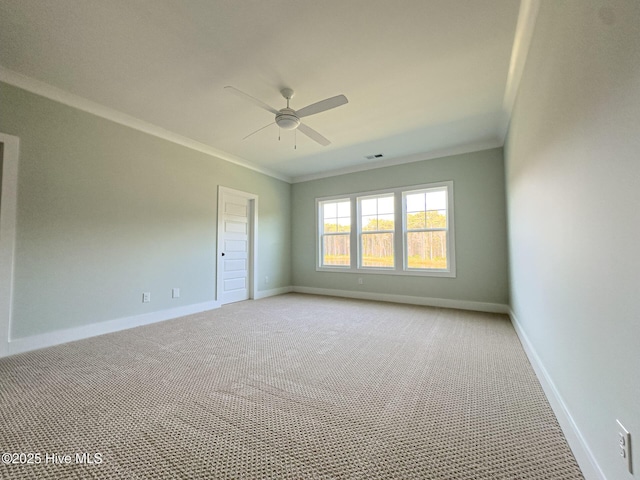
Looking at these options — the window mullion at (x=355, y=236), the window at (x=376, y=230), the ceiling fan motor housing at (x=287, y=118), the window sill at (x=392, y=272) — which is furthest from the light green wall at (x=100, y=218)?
the window at (x=376, y=230)

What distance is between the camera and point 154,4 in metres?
1.85

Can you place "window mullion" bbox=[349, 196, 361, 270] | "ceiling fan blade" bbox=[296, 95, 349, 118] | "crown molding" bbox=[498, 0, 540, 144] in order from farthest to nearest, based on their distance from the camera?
"window mullion" bbox=[349, 196, 361, 270]
"ceiling fan blade" bbox=[296, 95, 349, 118]
"crown molding" bbox=[498, 0, 540, 144]

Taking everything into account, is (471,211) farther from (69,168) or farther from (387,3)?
(69,168)

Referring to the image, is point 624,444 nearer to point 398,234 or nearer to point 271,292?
point 398,234

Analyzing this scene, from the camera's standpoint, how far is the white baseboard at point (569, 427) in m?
1.14

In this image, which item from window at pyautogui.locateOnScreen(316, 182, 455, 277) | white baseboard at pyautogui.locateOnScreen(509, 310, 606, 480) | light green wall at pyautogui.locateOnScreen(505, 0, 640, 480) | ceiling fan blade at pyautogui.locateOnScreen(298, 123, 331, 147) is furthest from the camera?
window at pyautogui.locateOnScreen(316, 182, 455, 277)

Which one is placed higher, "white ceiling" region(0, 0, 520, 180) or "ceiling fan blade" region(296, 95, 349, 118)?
"white ceiling" region(0, 0, 520, 180)

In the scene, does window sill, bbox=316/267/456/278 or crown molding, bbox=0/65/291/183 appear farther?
window sill, bbox=316/267/456/278

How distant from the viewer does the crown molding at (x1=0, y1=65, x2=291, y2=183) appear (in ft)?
8.48

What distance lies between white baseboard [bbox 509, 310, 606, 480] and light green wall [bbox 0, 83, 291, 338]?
4.25 m

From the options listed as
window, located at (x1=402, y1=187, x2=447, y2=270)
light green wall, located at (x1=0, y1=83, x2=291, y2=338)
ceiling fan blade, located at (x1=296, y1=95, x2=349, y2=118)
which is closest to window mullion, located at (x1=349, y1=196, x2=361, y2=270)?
window, located at (x1=402, y1=187, x2=447, y2=270)

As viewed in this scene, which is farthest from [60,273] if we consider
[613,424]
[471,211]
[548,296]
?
[471,211]

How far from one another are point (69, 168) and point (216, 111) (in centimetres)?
174

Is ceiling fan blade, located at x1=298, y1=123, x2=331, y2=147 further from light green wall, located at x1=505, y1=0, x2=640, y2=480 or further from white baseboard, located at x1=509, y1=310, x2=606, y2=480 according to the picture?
white baseboard, located at x1=509, y1=310, x2=606, y2=480
